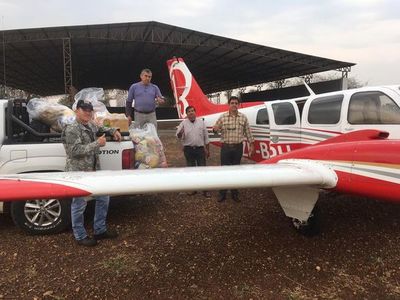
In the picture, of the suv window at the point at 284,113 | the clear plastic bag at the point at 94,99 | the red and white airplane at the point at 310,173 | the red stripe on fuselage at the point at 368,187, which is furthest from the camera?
the suv window at the point at 284,113

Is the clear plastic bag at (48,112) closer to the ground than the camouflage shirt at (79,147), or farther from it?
farther from it

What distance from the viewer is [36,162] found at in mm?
4914

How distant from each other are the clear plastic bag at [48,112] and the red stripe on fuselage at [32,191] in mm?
2226

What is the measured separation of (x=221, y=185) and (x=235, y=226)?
1.74m

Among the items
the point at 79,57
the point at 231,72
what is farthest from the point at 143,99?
the point at 231,72

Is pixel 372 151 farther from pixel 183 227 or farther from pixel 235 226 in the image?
pixel 183 227

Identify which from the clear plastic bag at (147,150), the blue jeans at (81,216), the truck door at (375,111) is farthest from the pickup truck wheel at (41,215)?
the truck door at (375,111)

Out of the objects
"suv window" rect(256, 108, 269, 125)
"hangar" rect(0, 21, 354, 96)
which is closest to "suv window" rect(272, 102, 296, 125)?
"suv window" rect(256, 108, 269, 125)

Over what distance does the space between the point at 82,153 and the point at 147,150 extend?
141 centimetres

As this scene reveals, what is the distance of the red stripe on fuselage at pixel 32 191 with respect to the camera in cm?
319

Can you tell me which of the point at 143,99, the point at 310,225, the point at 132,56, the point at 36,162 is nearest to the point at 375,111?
the point at 310,225

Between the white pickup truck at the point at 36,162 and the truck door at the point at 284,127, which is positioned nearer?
the white pickup truck at the point at 36,162

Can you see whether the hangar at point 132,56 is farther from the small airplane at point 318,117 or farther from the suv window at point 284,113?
the suv window at point 284,113

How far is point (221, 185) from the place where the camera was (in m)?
3.68
